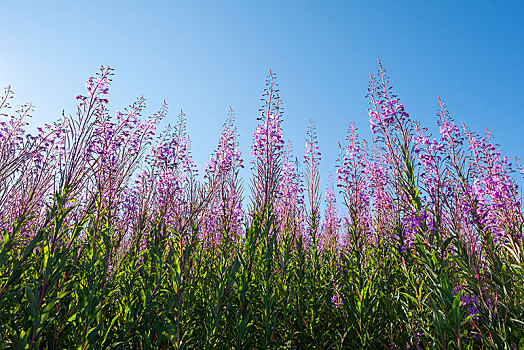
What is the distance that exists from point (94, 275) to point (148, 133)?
2608mm

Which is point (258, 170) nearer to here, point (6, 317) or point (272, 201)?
point (272, 201)

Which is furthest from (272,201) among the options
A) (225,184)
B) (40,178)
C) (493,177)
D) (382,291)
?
(493,177)

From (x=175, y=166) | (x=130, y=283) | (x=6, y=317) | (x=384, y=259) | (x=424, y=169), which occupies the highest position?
(x=175, y=166)

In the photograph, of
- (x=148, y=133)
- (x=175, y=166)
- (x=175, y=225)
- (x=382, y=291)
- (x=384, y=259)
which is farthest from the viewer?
(x=175, y=166)

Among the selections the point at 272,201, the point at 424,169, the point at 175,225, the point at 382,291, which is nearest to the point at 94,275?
the point at 175,225

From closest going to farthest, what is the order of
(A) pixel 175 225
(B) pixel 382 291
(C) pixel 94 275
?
1. (C) pixel 94 275
2. (A) pixel 175 225
3. (B) pixel 382 291

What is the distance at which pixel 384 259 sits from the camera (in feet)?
15.2

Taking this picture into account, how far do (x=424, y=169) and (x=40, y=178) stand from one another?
486 centimetres

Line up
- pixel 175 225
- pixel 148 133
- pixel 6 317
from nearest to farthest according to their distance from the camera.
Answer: pixel 6 317
pixel 175 225
pixel 148 133

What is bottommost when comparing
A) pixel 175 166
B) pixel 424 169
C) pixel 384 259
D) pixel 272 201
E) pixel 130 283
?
pixel 130 283

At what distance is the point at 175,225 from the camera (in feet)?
13.1

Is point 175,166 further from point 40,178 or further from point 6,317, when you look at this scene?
point 6,317

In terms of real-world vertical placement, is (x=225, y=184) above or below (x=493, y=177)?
below

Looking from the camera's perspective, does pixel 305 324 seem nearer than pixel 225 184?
Yes
